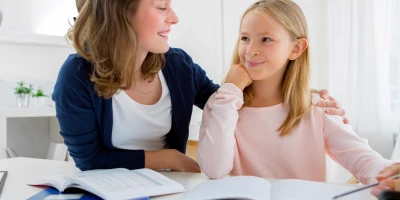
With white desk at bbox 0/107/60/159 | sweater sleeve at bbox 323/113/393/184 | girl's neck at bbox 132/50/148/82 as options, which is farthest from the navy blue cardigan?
white desk at bbox 0/107/60/159

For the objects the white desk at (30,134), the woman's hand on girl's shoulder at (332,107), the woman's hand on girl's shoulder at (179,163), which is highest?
the woman's hand on girl's shoulder at (332,107)

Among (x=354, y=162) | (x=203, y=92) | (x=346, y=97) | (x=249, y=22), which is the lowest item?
(x=346, y=97)

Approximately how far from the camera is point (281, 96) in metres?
1.46

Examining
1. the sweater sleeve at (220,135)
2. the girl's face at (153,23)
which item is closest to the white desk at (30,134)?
the girl's face at (153,23)

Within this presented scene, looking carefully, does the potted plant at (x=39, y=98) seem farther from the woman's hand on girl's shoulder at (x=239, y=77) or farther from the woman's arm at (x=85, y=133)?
the woman's hand on girl's shoulder at (x=239, y=77)

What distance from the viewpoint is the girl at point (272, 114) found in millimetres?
1305

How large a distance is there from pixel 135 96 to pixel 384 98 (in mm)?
1722

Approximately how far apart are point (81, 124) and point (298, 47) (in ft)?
2.22

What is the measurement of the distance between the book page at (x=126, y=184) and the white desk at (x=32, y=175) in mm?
23

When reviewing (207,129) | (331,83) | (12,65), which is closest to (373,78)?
(331,83)

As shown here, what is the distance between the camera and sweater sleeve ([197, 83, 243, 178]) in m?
1.26

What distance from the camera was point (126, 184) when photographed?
100 cm

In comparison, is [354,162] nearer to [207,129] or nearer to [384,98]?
[207,129]

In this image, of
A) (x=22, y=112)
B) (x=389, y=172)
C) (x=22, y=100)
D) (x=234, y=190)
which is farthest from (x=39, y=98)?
(x=389, y=172)
